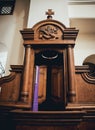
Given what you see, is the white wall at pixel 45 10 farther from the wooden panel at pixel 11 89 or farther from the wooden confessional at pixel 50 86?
the wooden panel at pixel 11 89

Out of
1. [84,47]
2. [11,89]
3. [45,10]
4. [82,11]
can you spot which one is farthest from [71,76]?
[82,11]

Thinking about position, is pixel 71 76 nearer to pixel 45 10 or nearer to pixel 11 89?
pixel 11 89

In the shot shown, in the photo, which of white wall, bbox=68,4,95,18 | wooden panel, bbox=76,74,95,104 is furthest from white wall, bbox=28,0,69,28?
wooden panel, bbox=76,74,95,104

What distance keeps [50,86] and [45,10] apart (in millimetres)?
1670

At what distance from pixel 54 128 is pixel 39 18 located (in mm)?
2103

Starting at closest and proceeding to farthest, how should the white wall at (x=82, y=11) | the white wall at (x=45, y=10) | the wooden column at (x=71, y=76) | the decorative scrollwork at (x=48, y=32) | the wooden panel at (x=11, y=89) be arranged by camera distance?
the wooden column at (x=71, y=76)
the wooden panel at (x=11, y=89)
the decorative scrollwork at (x=48, y=32)
the white wall at (x=45, y=10)
the white wall at (x=82, y=11)

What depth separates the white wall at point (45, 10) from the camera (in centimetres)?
282

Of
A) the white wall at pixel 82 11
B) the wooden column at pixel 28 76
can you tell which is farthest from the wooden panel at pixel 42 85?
the white wall at pixel 82 11

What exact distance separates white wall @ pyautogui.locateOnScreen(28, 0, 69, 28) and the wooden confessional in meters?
0.87

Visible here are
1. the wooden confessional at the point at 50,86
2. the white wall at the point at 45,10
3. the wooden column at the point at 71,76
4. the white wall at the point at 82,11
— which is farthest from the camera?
the white wall at the point at 82,11

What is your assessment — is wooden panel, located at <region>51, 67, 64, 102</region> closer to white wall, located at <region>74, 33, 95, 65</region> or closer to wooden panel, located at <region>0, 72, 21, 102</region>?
wooden panel, located at <region>0, 72, 21, 102</region>

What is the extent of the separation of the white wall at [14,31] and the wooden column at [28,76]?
105 cm

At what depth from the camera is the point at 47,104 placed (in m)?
1.87

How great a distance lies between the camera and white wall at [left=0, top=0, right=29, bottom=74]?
9.48ft
